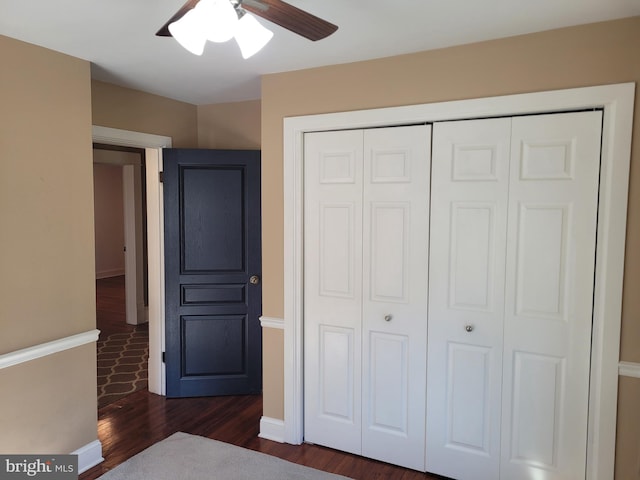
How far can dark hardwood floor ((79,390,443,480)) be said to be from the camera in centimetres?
262

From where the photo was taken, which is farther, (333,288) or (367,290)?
(333,288)

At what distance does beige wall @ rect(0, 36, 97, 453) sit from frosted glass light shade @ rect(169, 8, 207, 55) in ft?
4.46

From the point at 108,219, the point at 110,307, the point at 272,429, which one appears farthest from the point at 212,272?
the point at 108,219

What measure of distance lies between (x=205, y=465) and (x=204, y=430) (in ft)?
1.58

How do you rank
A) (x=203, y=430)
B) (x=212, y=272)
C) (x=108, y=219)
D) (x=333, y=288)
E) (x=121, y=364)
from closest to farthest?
(x=333, y=288)
(x=203, y=430)
(x=212, y=272)
(x=121, y=364)
(x=108, y=219)

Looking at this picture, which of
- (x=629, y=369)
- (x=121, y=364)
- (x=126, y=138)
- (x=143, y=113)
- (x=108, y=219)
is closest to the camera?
(x=629, y=369)

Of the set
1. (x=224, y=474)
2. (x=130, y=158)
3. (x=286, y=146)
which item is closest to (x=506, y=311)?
(x=286, y=146)

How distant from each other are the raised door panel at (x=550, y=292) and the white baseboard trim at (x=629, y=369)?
0.45 feet

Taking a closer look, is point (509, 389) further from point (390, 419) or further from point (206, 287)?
point (206, 287)

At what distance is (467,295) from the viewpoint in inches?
94.5

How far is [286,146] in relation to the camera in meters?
2.77

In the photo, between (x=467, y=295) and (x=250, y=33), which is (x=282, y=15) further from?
(x=467, y=295)

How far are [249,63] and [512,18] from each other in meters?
1.43

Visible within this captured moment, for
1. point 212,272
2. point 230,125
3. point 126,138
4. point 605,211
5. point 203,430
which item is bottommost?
point 203,430
